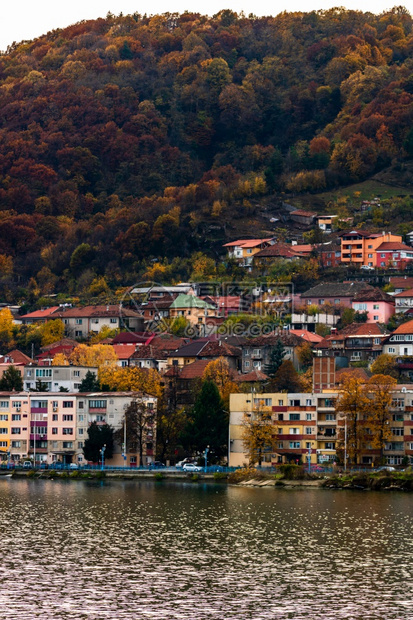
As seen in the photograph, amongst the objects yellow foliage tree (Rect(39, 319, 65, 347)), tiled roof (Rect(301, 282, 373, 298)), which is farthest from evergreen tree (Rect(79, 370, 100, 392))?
tiled roof (Rect(301, 282, 373, 298))

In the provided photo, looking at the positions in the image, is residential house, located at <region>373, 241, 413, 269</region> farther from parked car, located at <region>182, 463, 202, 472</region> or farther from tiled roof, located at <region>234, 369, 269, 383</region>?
parked car, located at <region>182, 463, 202, 472</region>

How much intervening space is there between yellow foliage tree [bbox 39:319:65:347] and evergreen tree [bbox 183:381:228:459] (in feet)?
160

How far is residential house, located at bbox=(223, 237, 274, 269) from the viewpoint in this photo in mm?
160575

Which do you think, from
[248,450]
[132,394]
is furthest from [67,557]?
[132,394]

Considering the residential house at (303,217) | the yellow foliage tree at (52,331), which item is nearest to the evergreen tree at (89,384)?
the yellow foliage tree at (52,331)

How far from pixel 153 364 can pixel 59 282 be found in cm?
5294

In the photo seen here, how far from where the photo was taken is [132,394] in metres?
105

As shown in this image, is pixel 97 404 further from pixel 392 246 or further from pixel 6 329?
pixel 392 246

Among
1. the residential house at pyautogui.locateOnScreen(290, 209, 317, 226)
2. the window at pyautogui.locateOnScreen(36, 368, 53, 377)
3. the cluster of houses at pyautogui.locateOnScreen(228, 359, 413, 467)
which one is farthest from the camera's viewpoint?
the residential house at pyautogui.locateOnScreen(290, 209, 317, 226)

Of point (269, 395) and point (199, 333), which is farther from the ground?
point (199, 333)

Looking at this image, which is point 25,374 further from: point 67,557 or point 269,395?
point 67,557

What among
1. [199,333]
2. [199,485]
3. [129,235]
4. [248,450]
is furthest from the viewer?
[129,235]

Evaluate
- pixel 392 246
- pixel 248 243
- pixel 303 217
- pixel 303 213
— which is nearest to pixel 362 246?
pixel 392 246

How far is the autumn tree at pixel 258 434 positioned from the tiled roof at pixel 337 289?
46.2 metres
